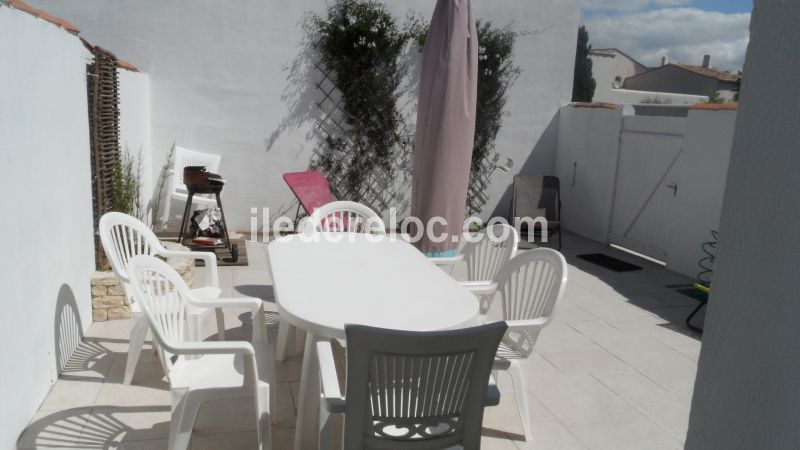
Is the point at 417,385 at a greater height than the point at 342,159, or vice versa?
the point at 342,159

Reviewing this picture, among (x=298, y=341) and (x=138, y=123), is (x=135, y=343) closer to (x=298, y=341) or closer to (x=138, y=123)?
(x=298, y=341)

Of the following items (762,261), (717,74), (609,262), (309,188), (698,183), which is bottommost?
(609,262)

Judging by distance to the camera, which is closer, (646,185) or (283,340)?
(283,340)

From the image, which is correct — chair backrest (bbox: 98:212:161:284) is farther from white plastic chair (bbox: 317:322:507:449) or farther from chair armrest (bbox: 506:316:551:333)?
chair armrest (bbox: 506:316:551:333)

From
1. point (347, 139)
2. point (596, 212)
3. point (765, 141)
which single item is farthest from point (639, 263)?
point (765, 141)

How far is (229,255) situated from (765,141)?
5468 millimetres

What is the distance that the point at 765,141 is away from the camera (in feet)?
2.93

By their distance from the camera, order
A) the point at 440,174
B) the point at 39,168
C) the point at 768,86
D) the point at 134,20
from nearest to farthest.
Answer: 1. the point at 768,86
2. the point at 39,168
3. the point at 440,174
4. the point at 134,20

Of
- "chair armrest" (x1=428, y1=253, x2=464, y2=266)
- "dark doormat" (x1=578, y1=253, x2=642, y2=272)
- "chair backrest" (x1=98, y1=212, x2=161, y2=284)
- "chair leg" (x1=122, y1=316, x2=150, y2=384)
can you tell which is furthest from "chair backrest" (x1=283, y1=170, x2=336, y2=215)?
"dark doormat" (x1=578, y1=253, x2=642, y2=272)

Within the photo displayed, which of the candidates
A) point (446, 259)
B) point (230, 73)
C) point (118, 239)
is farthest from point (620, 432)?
point (230, 73)

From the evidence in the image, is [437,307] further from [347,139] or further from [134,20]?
[134,20]

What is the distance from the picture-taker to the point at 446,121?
3.50 meters

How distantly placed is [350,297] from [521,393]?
967 millimetres

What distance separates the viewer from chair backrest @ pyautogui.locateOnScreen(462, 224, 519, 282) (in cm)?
339
